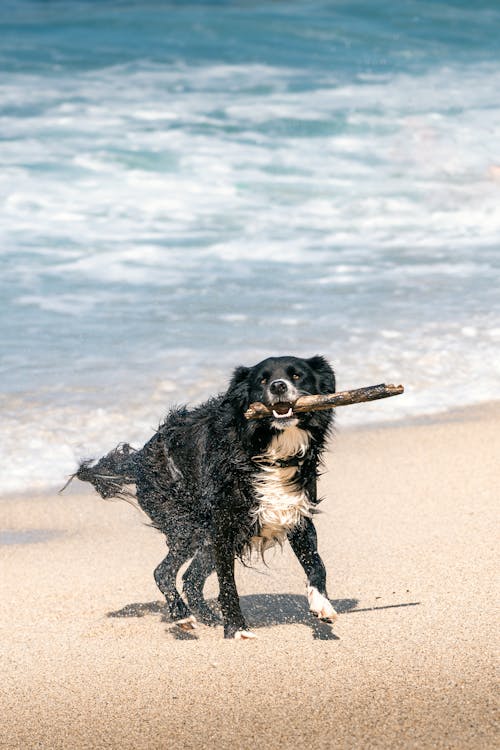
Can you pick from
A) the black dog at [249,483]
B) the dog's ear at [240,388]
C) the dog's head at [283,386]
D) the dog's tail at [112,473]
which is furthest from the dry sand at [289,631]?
the dog's ear at [240,388]

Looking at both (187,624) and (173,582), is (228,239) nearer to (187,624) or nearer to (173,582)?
(173,582)

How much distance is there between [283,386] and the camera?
183 inches

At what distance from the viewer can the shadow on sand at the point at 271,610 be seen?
486 centimetres

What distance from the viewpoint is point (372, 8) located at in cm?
3212

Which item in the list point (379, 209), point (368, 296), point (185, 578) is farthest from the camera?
point (379, 209)

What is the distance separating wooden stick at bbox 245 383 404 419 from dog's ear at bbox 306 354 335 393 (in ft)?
0.44

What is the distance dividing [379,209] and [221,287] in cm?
492

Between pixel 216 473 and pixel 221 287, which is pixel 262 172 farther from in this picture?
pixel 216 473

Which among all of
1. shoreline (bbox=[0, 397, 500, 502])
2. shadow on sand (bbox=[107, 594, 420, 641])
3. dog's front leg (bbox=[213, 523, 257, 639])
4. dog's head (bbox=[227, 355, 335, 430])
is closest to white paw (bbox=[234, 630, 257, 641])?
dog's front leg (bbox=[213, 523, 257, 639])

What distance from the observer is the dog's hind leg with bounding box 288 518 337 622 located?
4.56 m

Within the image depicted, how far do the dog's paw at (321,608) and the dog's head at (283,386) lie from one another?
2.29 ft

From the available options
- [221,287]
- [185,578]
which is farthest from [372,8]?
[185,578]

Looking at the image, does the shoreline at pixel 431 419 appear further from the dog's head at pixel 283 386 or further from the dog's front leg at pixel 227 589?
the dog's front leg at pixel 227 589

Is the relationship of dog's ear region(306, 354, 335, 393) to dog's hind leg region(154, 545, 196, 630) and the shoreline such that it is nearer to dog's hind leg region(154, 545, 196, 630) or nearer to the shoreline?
dog's hind leg region(154, 545, 196, 630)
